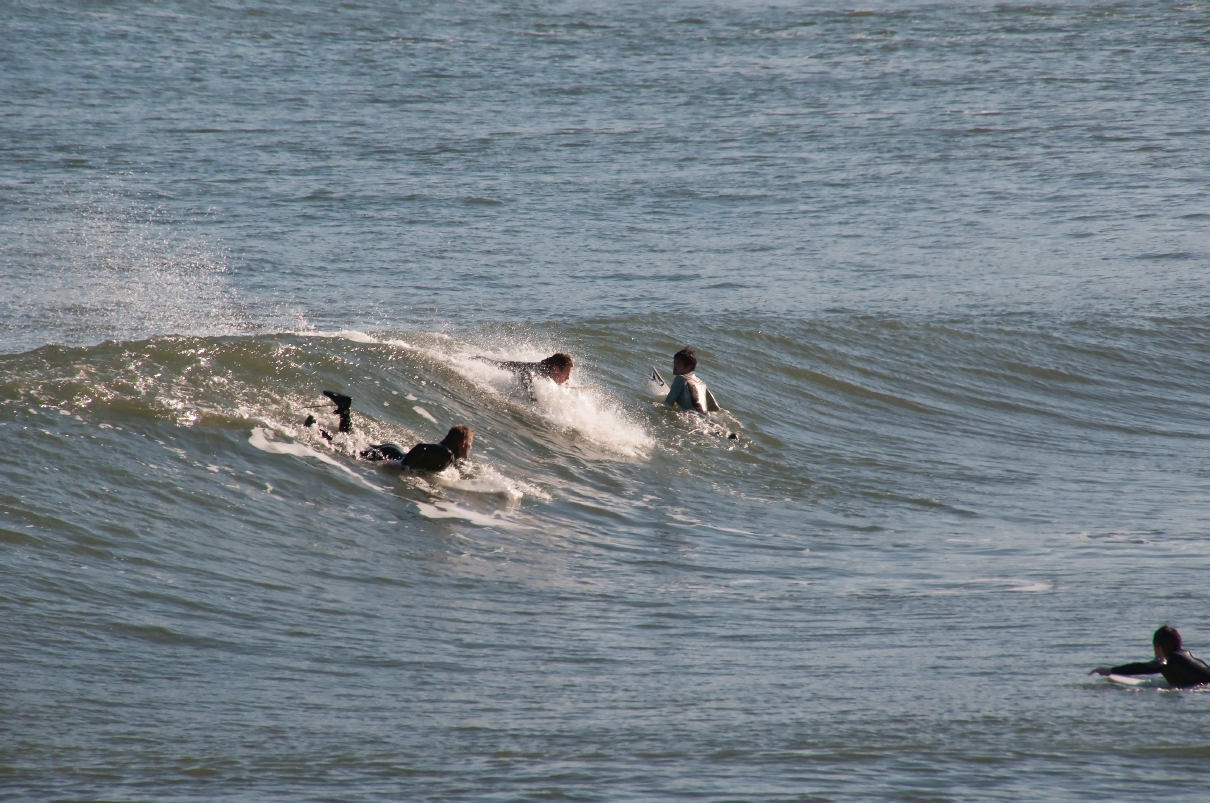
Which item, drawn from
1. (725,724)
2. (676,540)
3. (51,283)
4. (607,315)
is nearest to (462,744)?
(725,724)

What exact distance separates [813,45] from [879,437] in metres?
27.0

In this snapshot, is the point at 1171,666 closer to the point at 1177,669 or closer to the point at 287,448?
the point at 1177,669

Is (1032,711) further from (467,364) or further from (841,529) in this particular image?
(467,364)

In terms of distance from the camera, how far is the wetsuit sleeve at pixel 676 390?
13848mm

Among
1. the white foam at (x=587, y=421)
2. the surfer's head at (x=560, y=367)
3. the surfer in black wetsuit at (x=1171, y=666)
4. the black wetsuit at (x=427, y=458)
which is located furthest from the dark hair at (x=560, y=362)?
the surfer in black wetsuit at (x=1171, y=666)

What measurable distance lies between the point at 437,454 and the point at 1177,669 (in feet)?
18.9

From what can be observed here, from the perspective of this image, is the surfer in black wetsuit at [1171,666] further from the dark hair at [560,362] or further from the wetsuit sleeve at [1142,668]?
the dark hair at [560,362]

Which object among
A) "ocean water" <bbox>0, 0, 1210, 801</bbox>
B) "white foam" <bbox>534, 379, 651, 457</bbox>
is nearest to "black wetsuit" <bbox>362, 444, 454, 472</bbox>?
"ocean water" <bbox>0, 0, 1210, 801</bbox>

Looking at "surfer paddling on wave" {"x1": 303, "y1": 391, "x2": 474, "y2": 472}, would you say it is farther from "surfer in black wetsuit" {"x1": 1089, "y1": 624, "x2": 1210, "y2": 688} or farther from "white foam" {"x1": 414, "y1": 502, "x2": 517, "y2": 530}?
"surfer in black wetsuit" {"x1": 1089, "y1": 624, "x2": 1210, "y2": 688}

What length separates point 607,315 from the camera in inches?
706

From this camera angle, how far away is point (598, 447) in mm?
12781

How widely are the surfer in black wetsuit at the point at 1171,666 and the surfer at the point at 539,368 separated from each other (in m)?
6.86

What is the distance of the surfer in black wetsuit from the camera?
6.93 metres

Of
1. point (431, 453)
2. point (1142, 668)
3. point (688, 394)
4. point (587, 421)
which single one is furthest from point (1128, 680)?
point (688, 394)
